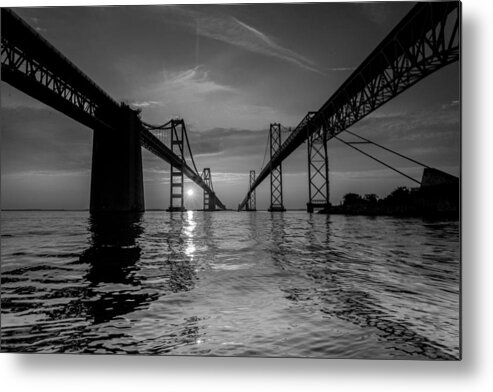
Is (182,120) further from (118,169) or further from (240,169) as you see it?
(118,169)

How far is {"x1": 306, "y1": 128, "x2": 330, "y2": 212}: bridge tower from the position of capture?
4.70m

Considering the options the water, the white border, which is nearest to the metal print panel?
the water

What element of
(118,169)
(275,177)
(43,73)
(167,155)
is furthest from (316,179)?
(43,73)

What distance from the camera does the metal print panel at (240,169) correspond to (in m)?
2.64

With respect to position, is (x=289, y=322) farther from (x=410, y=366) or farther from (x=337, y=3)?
(x=337, y=3)

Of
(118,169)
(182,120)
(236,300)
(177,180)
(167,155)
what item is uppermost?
(182,120)

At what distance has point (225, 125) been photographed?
4.36m

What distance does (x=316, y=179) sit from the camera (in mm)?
4676

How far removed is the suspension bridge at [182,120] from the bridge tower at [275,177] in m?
0.01

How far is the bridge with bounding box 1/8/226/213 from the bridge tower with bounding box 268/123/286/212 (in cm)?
78

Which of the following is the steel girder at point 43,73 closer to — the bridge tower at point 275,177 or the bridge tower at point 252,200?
the bridge tower at point 252,200

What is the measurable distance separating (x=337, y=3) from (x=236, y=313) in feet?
11.0

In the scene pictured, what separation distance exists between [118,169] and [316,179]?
352 cm

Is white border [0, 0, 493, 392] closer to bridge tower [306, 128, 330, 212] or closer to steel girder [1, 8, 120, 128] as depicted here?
bridge tower [306, 128, 330, 212]
